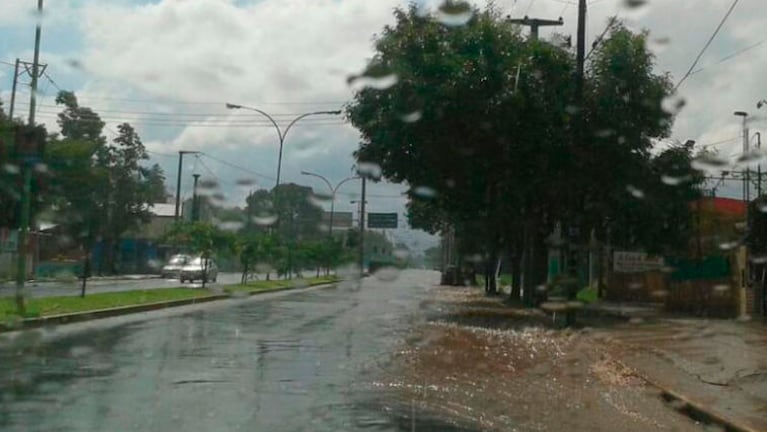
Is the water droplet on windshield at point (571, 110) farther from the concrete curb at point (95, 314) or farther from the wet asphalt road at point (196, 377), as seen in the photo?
the concrete curb at point (95, 314)

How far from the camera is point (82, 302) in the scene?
28.4 metres

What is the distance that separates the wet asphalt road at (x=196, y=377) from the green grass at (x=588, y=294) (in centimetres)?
2372

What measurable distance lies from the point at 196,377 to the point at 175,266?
45.5m

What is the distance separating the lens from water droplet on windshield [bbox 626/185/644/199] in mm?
33722

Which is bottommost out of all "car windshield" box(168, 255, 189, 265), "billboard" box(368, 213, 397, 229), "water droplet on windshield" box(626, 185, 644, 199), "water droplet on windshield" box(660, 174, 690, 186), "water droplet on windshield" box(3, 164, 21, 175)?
"car windshield" box(168, 255, 189, 265)

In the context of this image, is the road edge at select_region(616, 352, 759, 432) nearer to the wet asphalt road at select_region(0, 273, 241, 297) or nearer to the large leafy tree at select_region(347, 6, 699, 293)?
the large leafy tree at select_region(347, 6, 699, 293)

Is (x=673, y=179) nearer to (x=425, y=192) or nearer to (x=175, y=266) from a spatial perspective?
(x=425, y=192)

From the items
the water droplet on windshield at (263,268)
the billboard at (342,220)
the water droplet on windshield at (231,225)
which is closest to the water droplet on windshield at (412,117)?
the water droplet on windshield at (231,225)

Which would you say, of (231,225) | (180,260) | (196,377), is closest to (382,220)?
(180,260)

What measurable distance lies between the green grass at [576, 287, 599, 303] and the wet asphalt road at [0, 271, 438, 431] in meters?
23.7

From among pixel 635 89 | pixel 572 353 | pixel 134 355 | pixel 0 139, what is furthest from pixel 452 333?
pixel 0 139

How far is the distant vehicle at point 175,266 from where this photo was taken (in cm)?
5250

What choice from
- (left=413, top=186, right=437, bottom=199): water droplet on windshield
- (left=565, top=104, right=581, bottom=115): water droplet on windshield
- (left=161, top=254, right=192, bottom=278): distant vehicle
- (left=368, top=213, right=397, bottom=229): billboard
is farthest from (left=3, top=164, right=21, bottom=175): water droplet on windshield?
(left=368, top=213, right=397, bottom=229): billboard

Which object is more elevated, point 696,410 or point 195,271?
point 195,271
